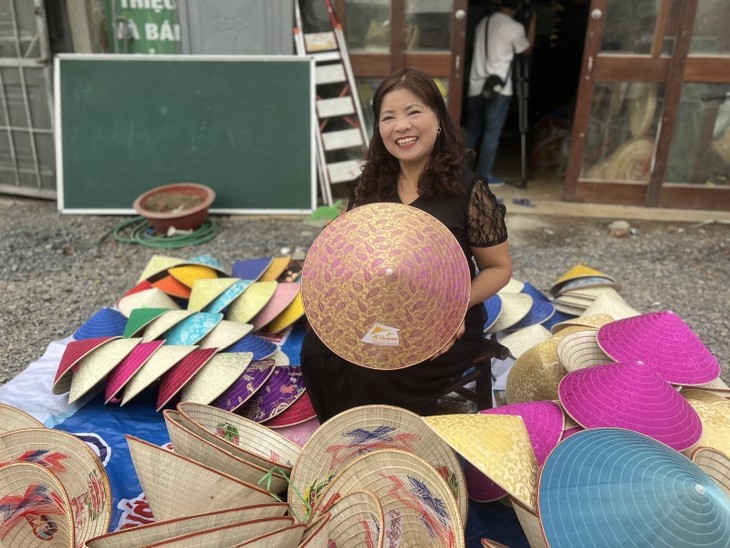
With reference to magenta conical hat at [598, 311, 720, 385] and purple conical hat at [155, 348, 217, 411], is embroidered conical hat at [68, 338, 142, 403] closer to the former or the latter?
purple conical hat at [155, 348, 217, 411]

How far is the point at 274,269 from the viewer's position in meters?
2.92

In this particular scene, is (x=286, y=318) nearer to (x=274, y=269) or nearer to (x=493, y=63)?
(x=274, y=269)

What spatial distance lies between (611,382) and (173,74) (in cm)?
401

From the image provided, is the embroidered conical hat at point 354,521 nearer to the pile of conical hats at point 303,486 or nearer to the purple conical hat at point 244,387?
the pile of conical hats at point 303,486

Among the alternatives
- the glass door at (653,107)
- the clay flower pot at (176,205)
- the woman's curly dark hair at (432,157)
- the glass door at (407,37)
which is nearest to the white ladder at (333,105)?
the glass door at (407,37)

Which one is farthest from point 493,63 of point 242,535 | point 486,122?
point 242,535

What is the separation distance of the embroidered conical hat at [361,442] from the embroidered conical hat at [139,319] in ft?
3.85

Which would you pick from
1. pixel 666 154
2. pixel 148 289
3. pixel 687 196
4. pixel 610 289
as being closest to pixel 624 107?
pixel 666 154

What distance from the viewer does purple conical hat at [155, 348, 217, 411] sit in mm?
2039

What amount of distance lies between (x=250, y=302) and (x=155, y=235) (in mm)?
1973

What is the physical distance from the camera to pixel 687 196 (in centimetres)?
473

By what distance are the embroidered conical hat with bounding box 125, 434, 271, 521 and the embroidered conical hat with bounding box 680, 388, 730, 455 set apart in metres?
1.22

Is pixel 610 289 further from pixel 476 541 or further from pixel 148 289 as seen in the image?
pixel 148 289

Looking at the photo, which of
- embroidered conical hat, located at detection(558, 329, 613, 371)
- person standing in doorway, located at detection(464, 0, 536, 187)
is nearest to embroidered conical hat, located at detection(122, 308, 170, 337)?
embroidered conical hat, located at detection(558, 329, 613, 371)
